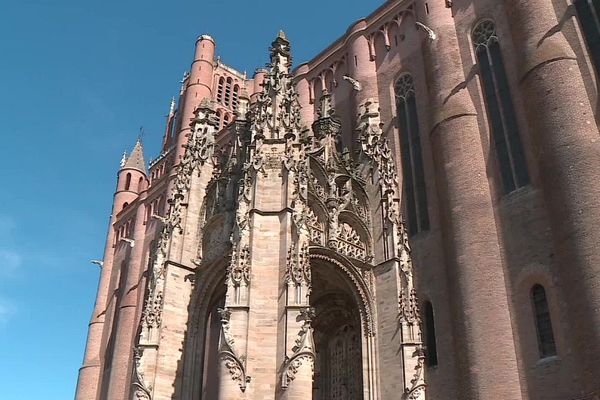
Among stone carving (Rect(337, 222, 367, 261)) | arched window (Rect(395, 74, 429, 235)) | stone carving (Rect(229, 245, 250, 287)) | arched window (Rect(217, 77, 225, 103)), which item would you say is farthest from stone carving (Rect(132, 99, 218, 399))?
arched window (Rect(217, 77, 225, 103))

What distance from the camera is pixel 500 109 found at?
1831 centimetres

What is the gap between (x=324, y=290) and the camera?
59.5 ft

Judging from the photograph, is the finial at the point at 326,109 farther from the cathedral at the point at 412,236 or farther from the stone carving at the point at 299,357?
the stone carving at the point at 299,357

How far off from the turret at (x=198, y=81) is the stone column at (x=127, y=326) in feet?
21.8

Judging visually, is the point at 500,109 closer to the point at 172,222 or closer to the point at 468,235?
the point at 468,235

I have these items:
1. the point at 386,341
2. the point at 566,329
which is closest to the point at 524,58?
the point at 566,329

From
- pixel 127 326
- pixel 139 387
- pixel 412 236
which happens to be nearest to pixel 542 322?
pixel 412 236

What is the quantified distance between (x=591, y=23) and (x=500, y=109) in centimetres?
337

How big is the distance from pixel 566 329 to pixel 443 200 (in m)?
5.36

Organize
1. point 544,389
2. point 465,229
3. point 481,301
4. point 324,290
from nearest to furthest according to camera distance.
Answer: point 544,389, point 481,301, point 465,229, point 324,290

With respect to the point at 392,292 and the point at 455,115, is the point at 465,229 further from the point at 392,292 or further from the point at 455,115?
the point at 455,115

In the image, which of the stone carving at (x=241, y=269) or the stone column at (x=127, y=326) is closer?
the stone carving at (x=241, y=269)

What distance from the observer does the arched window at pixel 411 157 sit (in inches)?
766

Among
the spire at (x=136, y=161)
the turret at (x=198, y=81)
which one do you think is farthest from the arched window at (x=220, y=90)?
the spire at (x=136, y=161)
